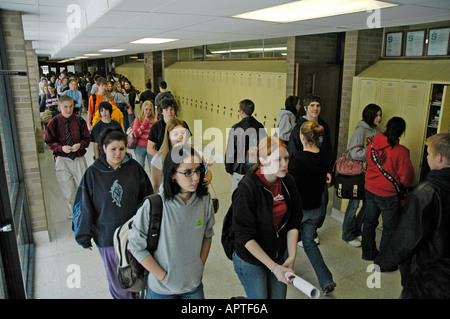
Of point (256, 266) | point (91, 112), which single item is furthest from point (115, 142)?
point (91, 112)

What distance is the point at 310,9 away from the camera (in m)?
2.81

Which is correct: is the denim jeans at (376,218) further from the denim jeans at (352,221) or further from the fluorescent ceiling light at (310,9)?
the fluorescent ceiling light at (310,9)

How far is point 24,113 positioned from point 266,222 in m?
3.18

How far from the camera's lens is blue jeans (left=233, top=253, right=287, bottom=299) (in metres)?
2.19

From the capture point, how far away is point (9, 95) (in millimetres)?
3750

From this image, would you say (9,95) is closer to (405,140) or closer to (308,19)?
(308,19)

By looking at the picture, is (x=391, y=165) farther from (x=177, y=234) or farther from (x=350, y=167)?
(x=177, y=234)

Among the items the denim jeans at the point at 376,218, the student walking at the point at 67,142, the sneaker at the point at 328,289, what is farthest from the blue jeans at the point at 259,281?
the student walking at the point at 67,142

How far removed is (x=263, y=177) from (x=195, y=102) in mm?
6956

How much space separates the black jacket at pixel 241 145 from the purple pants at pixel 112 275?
1805 millimetres

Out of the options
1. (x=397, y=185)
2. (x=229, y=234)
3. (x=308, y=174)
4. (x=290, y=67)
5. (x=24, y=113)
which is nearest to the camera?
(x=229, y=234)

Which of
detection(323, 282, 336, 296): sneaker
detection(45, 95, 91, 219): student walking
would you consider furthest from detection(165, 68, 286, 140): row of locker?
detection(323, 282, 336, 296): sneaker

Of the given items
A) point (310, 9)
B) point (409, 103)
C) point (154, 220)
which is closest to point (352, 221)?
point (409, 103)

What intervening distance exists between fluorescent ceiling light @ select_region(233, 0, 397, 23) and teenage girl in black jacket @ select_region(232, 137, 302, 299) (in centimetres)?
112
